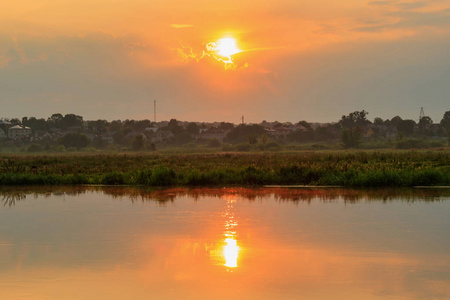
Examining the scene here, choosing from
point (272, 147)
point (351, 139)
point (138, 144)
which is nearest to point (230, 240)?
point (272, 147)

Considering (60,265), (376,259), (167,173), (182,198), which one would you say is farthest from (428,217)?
(167,173)

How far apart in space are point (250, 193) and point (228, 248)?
11.4 m

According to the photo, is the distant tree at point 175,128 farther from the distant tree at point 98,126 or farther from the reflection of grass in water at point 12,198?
the reflection of grass in water at point 12,198

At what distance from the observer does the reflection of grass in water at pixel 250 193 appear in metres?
22.8

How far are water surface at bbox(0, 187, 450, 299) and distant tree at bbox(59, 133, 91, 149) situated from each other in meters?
107

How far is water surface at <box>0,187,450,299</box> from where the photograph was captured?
33.7 ft

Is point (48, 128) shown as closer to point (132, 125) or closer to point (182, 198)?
point (132, 125)

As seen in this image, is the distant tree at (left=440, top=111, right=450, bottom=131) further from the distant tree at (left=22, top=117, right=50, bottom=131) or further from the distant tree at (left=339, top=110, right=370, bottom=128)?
the distant tree at (left=22, top=117, right=50, bottom=131)

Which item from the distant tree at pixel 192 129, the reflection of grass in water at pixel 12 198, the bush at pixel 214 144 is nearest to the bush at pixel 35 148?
the bush at pixel 214 144

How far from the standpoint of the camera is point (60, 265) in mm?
12016

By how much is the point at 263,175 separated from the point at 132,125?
153 m

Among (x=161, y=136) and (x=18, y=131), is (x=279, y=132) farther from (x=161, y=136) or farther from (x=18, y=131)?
(x=18, y=131)

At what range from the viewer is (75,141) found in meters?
128

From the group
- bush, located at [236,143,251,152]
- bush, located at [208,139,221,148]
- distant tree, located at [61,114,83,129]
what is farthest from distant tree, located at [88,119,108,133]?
bush, located at [236,143,251,152]
